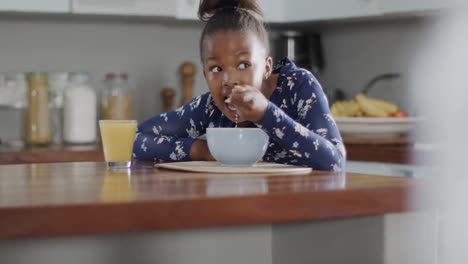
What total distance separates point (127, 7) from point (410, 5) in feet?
3.58

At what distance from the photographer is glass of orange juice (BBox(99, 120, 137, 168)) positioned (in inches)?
64.1

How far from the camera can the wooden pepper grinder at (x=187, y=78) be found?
3731 mm

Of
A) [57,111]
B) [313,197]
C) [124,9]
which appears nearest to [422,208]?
[313,197]

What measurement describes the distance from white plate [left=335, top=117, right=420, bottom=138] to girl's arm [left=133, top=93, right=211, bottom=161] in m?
1.19

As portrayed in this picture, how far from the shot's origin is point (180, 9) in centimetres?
342

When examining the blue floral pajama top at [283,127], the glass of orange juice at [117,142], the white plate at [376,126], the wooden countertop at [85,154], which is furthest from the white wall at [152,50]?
the glass of orange juice at [117,142]

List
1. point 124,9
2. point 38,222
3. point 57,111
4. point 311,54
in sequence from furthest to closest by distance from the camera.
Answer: point 311,54 → point 57,111 → point 124,9 → point 38,222

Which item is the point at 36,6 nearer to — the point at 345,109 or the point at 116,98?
the point at 116,98

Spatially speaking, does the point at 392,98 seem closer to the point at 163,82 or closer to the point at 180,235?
the point at 163,82

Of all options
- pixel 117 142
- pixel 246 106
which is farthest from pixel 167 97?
pixel 246 106

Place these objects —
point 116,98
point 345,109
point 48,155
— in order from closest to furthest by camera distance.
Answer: point 48,155
point 345,109
point 116,98

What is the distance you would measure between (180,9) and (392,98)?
97 cm

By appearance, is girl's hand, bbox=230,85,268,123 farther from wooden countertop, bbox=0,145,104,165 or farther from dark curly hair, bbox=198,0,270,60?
wooden countertop, bbox=0,145,104,165

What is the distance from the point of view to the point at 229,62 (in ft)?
5.71
